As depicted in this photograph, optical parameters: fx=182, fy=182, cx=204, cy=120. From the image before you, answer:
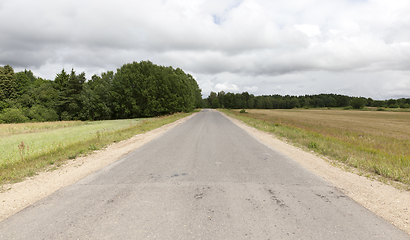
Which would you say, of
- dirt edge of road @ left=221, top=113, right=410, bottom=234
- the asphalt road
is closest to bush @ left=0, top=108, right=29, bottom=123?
the asphalt road

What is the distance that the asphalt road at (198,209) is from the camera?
289 cm

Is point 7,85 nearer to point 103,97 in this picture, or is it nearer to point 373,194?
point 103,97

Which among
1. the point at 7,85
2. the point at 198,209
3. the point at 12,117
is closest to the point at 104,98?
the point at 12,117

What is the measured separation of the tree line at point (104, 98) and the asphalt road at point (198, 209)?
41.2 metres

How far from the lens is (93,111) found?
4938 cm

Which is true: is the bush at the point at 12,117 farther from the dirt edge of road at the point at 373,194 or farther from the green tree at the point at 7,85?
the dirt edge of road at the point at 373,194

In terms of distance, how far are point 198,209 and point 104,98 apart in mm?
53349

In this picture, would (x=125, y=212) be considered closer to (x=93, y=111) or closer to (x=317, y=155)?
(x=317, y=155)

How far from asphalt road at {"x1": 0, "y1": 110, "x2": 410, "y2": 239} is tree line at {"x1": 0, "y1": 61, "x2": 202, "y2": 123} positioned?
135ft

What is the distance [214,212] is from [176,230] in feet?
2.74

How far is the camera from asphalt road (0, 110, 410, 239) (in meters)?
2.89

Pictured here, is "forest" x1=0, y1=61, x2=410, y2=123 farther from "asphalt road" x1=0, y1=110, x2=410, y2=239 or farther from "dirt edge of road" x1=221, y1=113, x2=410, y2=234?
"dirt edge of road" x1=221, y1=113, x2=410, y2=234

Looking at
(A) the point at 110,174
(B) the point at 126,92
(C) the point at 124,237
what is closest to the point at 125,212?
(C) the point at 124,237

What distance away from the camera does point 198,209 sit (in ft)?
11.7
